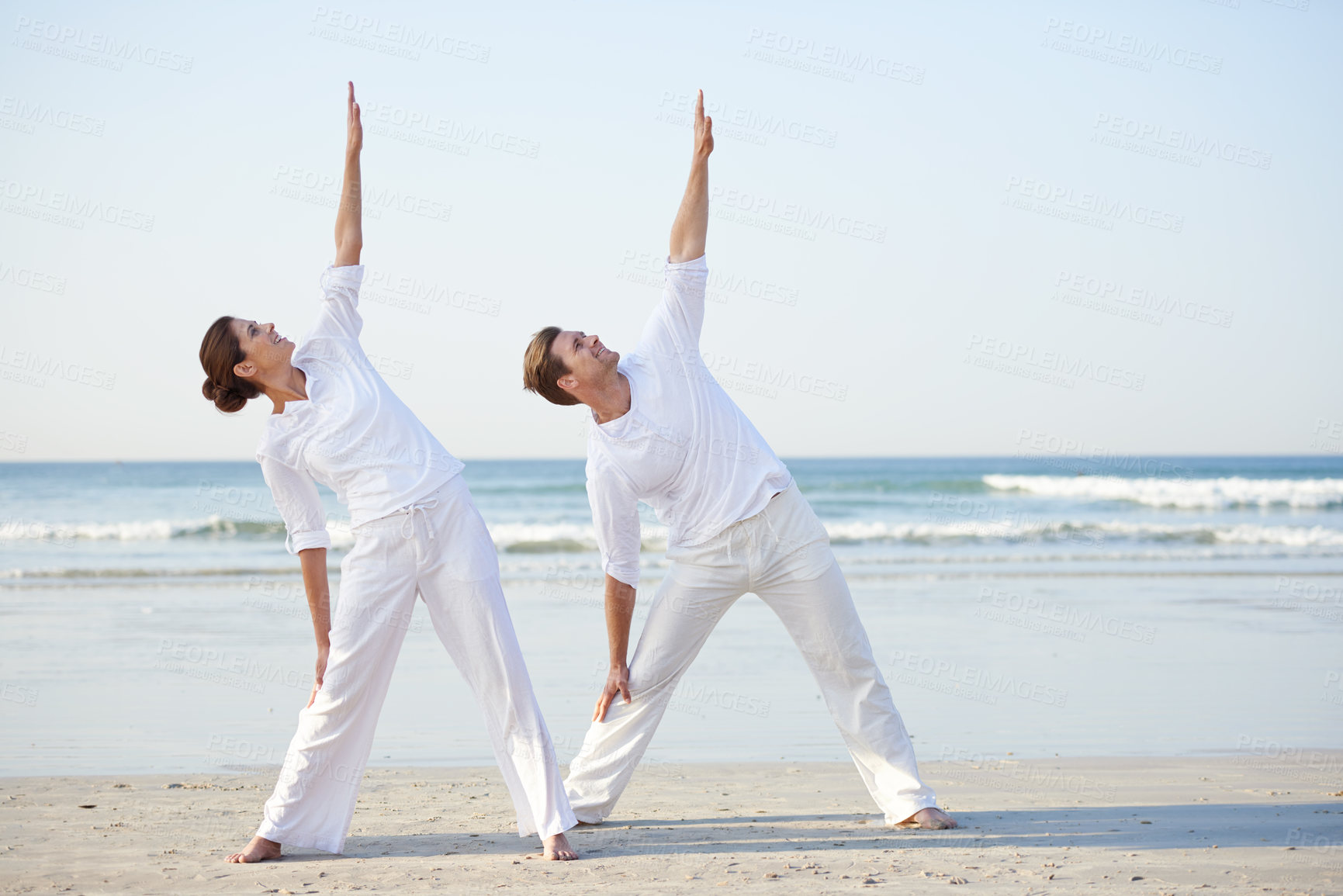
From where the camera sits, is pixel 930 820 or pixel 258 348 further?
pixel 930 820

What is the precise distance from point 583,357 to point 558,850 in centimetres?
165

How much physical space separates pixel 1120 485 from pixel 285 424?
33.8 metres

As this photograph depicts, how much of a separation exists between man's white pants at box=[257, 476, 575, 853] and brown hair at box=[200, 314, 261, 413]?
0.63 metres

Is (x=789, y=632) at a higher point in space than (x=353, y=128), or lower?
lower

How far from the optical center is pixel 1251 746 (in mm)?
5363

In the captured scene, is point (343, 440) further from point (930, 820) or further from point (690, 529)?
point (930, 820)

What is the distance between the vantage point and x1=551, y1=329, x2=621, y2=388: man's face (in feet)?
11.8

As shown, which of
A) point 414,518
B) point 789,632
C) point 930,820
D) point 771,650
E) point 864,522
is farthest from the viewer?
point 864,522

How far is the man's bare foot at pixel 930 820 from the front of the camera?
155 inches

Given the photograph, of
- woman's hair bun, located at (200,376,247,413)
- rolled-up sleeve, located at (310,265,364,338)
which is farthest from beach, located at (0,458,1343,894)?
rolled-up sleeve, located at (310,265,364,338)

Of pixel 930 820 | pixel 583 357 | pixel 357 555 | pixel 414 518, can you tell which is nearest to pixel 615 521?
pixel 583 357

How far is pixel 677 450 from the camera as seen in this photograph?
3715 mm

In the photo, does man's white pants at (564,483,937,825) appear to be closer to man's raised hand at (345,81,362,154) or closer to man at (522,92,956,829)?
man at (522,92,956,829)

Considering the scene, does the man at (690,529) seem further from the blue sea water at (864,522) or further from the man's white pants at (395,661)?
the blue sea water at (864,522)
